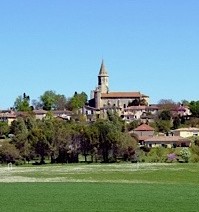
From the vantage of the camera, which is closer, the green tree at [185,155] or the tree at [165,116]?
the green tree at [185,155]

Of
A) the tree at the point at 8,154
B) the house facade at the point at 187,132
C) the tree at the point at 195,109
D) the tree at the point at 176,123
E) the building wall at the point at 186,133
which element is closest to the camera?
the tree at the point at 8,154

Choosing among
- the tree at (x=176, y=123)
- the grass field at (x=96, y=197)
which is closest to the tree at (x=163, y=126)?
the tree at (x=176, y=123)

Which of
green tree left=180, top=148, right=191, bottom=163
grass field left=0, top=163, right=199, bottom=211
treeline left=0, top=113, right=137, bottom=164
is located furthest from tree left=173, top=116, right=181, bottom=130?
grass field left=0, top=163, right=199, bottom=211

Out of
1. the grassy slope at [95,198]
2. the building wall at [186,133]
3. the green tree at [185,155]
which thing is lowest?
the grassy slope at [95,198]

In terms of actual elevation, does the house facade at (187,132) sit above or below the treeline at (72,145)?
above

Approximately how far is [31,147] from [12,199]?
6575cm

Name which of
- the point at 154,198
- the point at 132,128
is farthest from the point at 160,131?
the point at 154,198

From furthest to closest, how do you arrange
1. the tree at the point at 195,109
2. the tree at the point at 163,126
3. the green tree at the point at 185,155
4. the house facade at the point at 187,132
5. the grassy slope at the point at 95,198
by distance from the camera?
1. the tree at the point at 195,109
2. the tree at the point at 163,126
3. the house facade at the point at 187,132
4. the green tree at the point at 185,155
5. the grassy slope at the point at 95,198

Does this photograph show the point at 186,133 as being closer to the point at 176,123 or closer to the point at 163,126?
the point at 163,126

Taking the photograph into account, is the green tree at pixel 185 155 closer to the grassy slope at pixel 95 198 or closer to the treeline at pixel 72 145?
the treeline at pixel 72 145

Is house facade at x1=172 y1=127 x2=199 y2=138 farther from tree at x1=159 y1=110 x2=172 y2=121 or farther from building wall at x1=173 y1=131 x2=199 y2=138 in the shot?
tree at x1=159 y1=110 x2=172 y2=121

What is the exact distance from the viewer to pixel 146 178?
61562 mm

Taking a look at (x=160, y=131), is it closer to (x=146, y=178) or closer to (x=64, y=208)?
(x=146, y=178)

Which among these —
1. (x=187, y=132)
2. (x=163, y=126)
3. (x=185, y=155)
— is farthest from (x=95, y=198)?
(x=163, y=126)
